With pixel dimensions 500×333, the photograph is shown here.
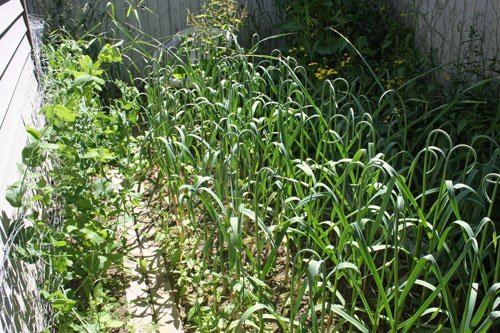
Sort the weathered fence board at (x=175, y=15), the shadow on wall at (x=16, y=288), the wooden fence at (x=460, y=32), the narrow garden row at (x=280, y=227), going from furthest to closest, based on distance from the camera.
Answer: the weathered fence board at (x=175, y=15), the wooden fence at (x=460, y=32), the narrow garden row at (x=280, y=227), the shadow on wall at (x=16, y=288)

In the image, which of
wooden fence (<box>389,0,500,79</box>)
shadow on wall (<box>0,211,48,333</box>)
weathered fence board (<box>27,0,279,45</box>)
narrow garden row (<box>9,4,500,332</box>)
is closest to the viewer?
shadow on wall (<box>0,211,48,333</box>)

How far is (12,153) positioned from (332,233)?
1.53 m

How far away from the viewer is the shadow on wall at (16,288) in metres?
1.65

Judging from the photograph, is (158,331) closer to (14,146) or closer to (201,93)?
(14,146)

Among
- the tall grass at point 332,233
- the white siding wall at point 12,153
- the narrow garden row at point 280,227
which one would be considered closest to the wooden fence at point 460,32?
the narrow garden row at point 280,227

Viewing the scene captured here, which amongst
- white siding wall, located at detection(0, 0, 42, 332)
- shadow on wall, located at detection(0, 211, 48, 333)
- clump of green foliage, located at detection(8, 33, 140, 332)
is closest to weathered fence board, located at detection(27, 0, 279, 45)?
white siding wall, located at detection(0, 0, 42, 332)

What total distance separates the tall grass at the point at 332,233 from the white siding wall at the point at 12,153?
23.7 inches

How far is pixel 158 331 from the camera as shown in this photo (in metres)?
2.26

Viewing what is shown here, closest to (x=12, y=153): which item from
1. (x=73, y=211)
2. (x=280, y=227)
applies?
(x=73, y=211)

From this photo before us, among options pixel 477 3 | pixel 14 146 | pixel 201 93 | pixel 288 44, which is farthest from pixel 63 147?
pixel 288 44

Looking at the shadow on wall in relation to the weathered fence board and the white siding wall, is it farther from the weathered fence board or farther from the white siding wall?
the weathered fence board

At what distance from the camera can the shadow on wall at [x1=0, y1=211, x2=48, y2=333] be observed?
1651 mm

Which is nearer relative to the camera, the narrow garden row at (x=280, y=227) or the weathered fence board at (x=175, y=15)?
the narrow garden row at (x=280, y=227)

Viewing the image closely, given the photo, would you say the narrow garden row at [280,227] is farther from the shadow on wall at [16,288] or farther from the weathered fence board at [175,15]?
the weathered fence board at [175,15]
